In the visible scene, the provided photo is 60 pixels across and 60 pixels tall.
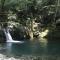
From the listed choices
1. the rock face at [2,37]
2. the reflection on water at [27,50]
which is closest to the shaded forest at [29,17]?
the rock face at [2,37]

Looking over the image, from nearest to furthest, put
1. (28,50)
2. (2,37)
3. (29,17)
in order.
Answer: (28,50) → (2,37) → (29,17)

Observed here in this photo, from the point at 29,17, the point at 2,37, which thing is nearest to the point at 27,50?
the point at 2,37

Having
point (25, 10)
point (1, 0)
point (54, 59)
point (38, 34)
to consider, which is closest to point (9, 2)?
point (1, 0)

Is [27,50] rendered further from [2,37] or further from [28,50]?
[2,37]

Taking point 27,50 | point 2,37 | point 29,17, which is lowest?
point 2,37

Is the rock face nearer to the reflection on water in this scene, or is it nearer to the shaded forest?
the shaded forest

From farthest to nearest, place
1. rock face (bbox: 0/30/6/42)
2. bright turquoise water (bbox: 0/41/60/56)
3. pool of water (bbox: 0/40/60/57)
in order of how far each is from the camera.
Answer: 1. rock face (bbox: 0/30/6/42)
2. bright turquoise water (bbox: 0/41/60/56)
3. pool of water (bbox: 0/40/60/57)

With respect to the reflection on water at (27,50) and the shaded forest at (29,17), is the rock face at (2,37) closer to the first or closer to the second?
the shaded forest at (29,17)

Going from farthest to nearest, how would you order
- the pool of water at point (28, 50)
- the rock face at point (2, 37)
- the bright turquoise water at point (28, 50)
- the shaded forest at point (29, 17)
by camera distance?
the shaded forest at point (29, 17)
the rock face at point (2, 37)
the bright turquoise water at point (28, 50)
the pool of water at point (28, 50)

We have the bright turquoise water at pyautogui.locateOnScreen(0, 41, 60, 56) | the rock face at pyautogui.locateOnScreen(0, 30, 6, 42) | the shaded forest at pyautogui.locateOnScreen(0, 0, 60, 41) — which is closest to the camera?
the bright turquoise water at pyautogui.locateOnScreen(0, 41, 60, 56)

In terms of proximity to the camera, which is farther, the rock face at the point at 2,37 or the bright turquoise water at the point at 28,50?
the rock face at the point at 2,37

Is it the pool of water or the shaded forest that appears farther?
the shaded forest

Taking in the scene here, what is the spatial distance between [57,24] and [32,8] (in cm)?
553

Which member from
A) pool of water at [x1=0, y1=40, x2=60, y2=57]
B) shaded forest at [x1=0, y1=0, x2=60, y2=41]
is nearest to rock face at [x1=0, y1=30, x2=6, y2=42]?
shaded forest at [x1=0, y1=0, x2=60, y2=41]
